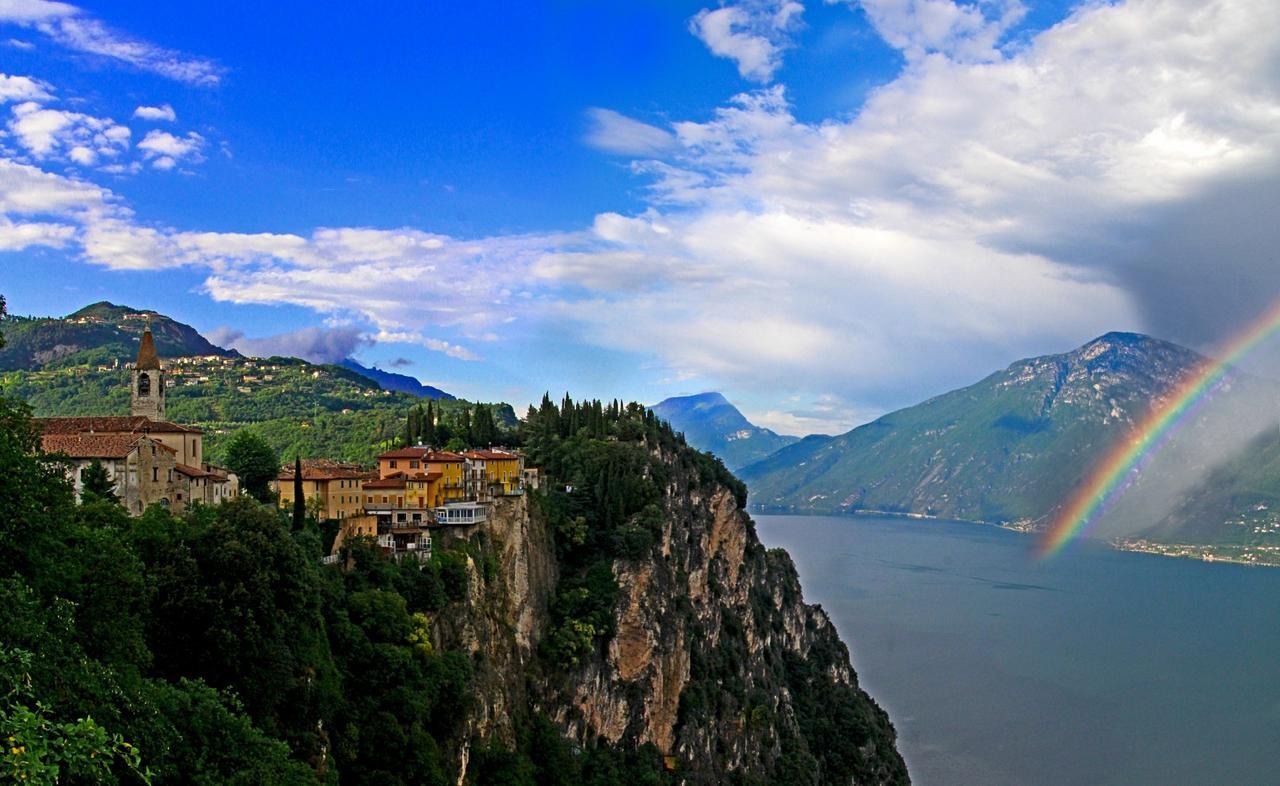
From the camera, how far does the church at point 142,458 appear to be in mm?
31031

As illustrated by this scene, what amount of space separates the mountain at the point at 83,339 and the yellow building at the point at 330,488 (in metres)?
90.1

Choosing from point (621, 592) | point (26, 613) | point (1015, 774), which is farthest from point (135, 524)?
point (1015, 774)

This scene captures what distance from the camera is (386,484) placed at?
4022 centimetres

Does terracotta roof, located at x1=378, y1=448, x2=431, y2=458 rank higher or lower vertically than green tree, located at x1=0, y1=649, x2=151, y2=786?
higher

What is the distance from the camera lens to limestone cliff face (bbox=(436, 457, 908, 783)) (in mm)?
41406

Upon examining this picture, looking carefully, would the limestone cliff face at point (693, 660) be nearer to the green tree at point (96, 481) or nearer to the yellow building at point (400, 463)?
the yellow building at point (400, 463)

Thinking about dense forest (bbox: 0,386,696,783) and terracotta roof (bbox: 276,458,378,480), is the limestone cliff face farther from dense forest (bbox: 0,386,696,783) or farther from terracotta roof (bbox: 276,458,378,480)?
terracotta roof (bbox: 276,458,378,480)

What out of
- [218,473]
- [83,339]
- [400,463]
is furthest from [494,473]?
[83,339]

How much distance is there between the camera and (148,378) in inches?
1574

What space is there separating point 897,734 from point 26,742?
264 feet

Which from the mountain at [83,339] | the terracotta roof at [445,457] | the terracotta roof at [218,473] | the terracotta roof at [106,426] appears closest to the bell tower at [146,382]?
the terracotta roof at [218,473]

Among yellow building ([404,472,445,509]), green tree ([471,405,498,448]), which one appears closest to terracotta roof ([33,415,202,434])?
yellow building ([404,472,445,509])

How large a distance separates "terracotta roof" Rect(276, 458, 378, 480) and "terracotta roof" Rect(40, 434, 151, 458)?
23.2ft

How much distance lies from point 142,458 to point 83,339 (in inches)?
4546
